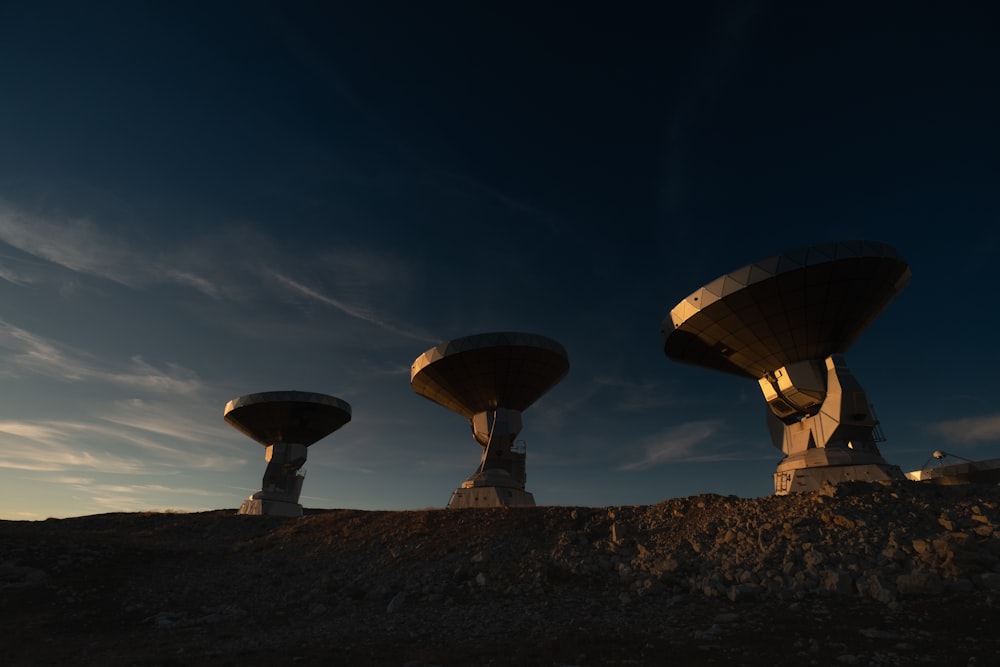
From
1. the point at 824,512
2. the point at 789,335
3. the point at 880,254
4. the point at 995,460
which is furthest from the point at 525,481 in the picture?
the point at 995,460

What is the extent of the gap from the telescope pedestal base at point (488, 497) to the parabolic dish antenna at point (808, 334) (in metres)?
17.4

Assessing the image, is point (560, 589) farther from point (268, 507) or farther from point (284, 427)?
point (284, 427)

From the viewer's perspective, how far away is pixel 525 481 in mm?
44250

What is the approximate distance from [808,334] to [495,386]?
21876 mm

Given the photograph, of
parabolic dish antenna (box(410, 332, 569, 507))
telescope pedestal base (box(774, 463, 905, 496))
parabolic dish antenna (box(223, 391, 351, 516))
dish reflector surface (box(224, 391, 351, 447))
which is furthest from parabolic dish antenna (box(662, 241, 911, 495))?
parabolic dish antenna (box(223, 391, 351, 516))

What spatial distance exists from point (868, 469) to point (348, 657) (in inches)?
1167

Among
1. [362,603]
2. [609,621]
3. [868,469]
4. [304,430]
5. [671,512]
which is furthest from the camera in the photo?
[304,430]

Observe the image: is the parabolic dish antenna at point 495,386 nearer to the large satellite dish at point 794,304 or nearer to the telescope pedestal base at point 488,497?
the telescope pedestal base at point 488,497

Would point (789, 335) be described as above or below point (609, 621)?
above

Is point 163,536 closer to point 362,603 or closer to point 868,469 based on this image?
point 362,603

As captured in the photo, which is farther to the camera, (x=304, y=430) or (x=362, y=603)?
A: (x=304, y=430)

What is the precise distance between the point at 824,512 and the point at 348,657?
59.8ft

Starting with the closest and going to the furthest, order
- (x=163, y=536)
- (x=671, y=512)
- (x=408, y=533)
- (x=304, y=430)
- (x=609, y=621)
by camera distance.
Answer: (x=609, y=621), (x=671, y=512), (x=408, y=533), (x=163, y=536), (x=304, y=430)

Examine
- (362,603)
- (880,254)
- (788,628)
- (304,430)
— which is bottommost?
(788,628)
